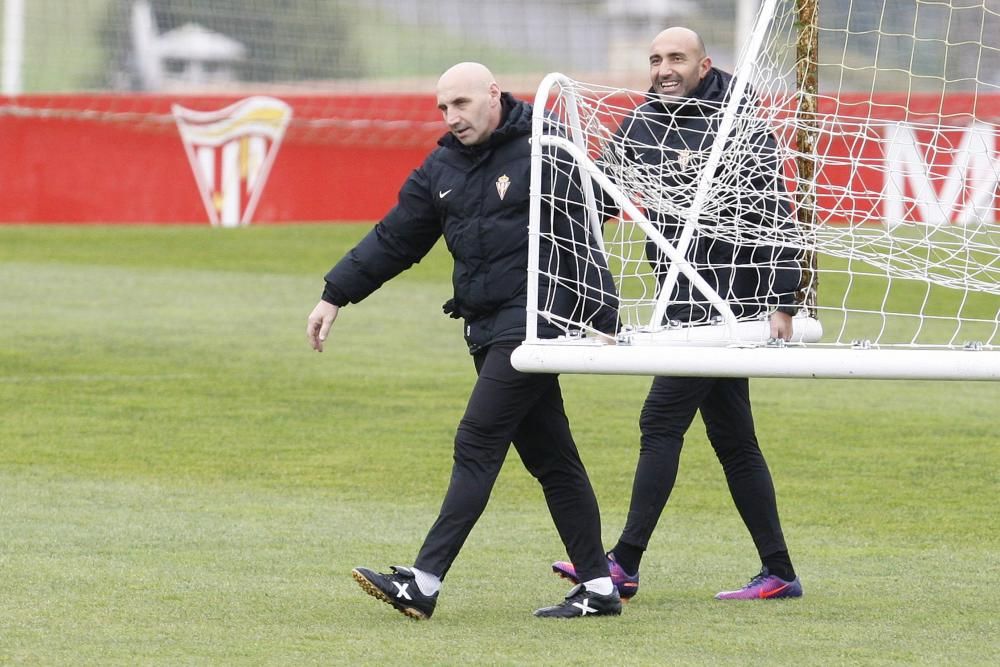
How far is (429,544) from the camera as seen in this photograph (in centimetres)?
594

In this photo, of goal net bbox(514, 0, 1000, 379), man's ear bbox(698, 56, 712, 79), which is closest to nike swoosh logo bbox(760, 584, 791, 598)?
goal net bbox(514, 0, 1000, 379)

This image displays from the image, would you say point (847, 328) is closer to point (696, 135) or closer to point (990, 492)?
point (990, 492)

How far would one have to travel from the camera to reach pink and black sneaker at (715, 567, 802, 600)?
21.0 feet

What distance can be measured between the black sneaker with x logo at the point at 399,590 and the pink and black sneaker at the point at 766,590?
45.3 inches

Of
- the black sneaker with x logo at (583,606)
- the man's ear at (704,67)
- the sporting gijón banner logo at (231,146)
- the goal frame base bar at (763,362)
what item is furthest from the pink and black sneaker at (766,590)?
the sporting gijón banner logo at (231,146)

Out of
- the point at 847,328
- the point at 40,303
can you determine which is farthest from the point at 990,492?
the point at 40,303

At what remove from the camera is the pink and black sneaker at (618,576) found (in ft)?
20.8

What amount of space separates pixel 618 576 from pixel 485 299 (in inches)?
46.4

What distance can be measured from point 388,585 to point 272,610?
447mm

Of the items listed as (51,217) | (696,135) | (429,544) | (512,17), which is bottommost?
(51,217)

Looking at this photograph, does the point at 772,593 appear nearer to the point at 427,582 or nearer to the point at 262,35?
the point at 427,582

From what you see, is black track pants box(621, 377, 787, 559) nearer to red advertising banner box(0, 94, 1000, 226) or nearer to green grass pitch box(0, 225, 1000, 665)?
green grass pitch box(0, 225, 1000, 665)

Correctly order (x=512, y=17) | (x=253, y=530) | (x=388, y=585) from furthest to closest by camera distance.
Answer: (x=512, y=17) < (x=253, y=530) < (x=388, y=585)

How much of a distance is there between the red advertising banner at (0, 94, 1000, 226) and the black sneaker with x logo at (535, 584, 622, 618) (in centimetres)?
1646
